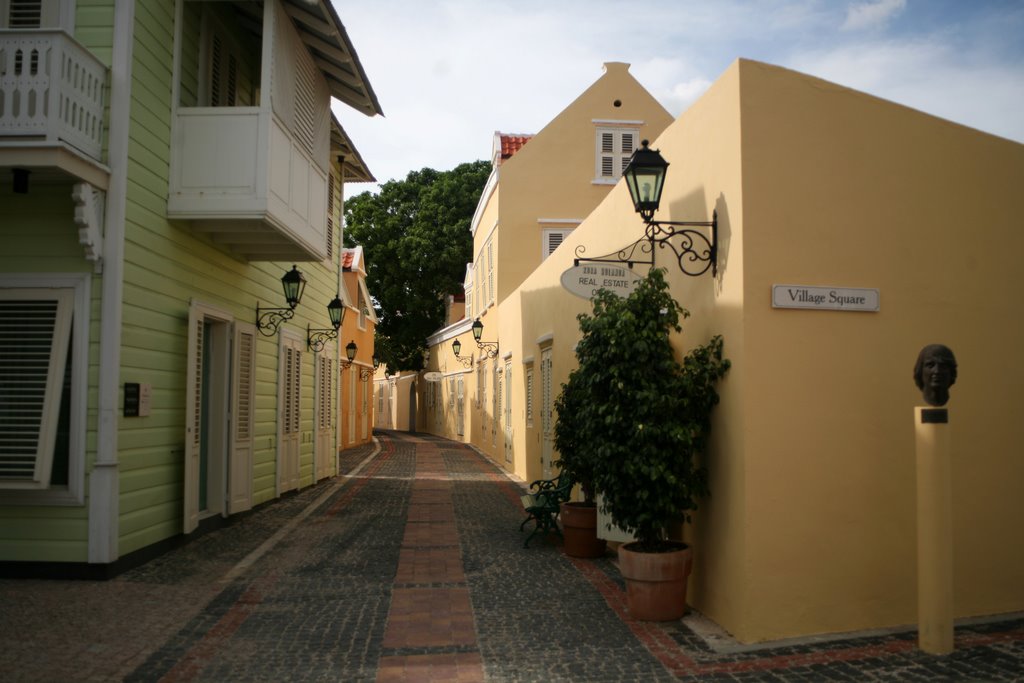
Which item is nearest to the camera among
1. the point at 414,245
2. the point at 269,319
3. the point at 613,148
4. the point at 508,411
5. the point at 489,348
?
the point at 269,319

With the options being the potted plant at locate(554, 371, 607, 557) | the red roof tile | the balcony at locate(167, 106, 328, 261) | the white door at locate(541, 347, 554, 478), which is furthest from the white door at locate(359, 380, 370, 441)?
the potted plant at locate(554, 371, 607, 557)

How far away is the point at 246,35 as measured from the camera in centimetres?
1101

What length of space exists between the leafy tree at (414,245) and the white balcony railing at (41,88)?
27.5 m

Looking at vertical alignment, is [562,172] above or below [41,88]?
above

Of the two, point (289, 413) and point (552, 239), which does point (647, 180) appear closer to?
point (289, 413)

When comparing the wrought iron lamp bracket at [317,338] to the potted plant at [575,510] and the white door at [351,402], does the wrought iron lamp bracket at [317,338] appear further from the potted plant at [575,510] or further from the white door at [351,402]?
the white door at [351,402]

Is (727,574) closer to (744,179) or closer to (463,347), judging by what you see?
(744,179)

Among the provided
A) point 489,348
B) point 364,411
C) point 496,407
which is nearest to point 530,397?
point 496,407

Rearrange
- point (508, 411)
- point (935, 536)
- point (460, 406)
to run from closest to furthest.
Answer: point (935, 536)
point (508, 411)
point (460, 406)

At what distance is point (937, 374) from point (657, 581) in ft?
7.63

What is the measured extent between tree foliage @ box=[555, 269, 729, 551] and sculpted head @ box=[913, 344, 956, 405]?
4.06 feet

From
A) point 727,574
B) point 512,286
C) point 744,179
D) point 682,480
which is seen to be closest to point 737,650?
point 727,574

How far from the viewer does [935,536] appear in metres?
5.26

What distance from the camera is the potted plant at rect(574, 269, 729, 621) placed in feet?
19.6
